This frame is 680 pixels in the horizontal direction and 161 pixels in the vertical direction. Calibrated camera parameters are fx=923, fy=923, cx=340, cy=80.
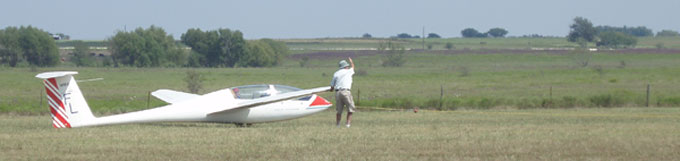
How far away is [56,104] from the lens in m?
17.3

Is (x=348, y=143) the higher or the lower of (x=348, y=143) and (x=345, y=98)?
the lower

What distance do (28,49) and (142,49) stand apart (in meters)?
12.9

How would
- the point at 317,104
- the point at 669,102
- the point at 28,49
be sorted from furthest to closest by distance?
the point at 28,49 → the point at 669,102 → the point at 317,104

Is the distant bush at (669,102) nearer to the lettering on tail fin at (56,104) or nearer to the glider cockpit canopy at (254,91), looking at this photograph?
the glider cockpit canopy at (254,91)

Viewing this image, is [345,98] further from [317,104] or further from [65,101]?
[65,101]

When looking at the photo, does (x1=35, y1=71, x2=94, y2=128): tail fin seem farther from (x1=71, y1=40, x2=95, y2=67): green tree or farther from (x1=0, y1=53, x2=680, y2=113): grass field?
(x1=71, y1=40, x2=95, y2=67): green tree

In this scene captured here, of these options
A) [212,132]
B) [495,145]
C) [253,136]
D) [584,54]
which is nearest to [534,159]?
[495,145]

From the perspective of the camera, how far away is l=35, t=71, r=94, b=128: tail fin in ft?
56.0

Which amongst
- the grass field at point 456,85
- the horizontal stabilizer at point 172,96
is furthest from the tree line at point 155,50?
the horizontal stabilizer at point 172,96

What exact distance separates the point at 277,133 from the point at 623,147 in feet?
20.2

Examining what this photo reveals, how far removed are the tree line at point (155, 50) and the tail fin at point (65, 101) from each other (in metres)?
89.1

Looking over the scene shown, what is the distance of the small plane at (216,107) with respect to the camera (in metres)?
17.4

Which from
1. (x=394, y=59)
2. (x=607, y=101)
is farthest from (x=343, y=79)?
(x=394, y=59)

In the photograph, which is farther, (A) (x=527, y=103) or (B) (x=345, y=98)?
(A) (x=527, y=103)
